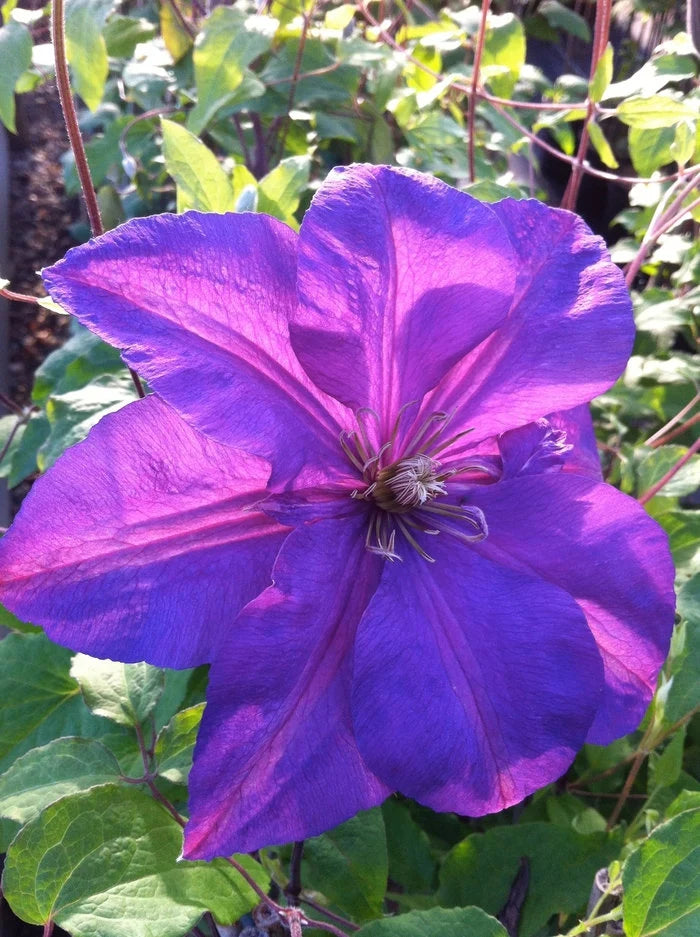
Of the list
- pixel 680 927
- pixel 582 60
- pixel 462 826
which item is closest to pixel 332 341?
pixel 680 927

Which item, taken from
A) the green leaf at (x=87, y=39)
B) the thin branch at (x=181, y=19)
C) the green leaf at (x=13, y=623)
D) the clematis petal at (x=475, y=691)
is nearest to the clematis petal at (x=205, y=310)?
the clematis petal at (x=475, y=691)

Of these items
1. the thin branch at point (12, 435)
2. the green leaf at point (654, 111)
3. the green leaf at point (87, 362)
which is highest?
the green leaf at point (654, 111)

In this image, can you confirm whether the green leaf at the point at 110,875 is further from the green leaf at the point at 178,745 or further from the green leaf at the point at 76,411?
the green leaf at the point at 76,411

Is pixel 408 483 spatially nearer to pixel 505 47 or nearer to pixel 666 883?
pixel 666 883

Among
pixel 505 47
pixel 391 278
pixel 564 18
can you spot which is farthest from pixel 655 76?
pixel 564 18

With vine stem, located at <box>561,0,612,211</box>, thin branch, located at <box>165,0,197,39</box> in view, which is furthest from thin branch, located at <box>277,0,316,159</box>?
vine stem, located at <box>561,0,612,211</box>

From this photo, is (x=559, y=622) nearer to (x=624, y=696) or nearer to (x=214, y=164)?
(x=624, y=696)

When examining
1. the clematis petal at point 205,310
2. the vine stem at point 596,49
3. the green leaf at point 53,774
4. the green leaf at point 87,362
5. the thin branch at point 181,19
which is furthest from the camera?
the thin branch at point 181,19
